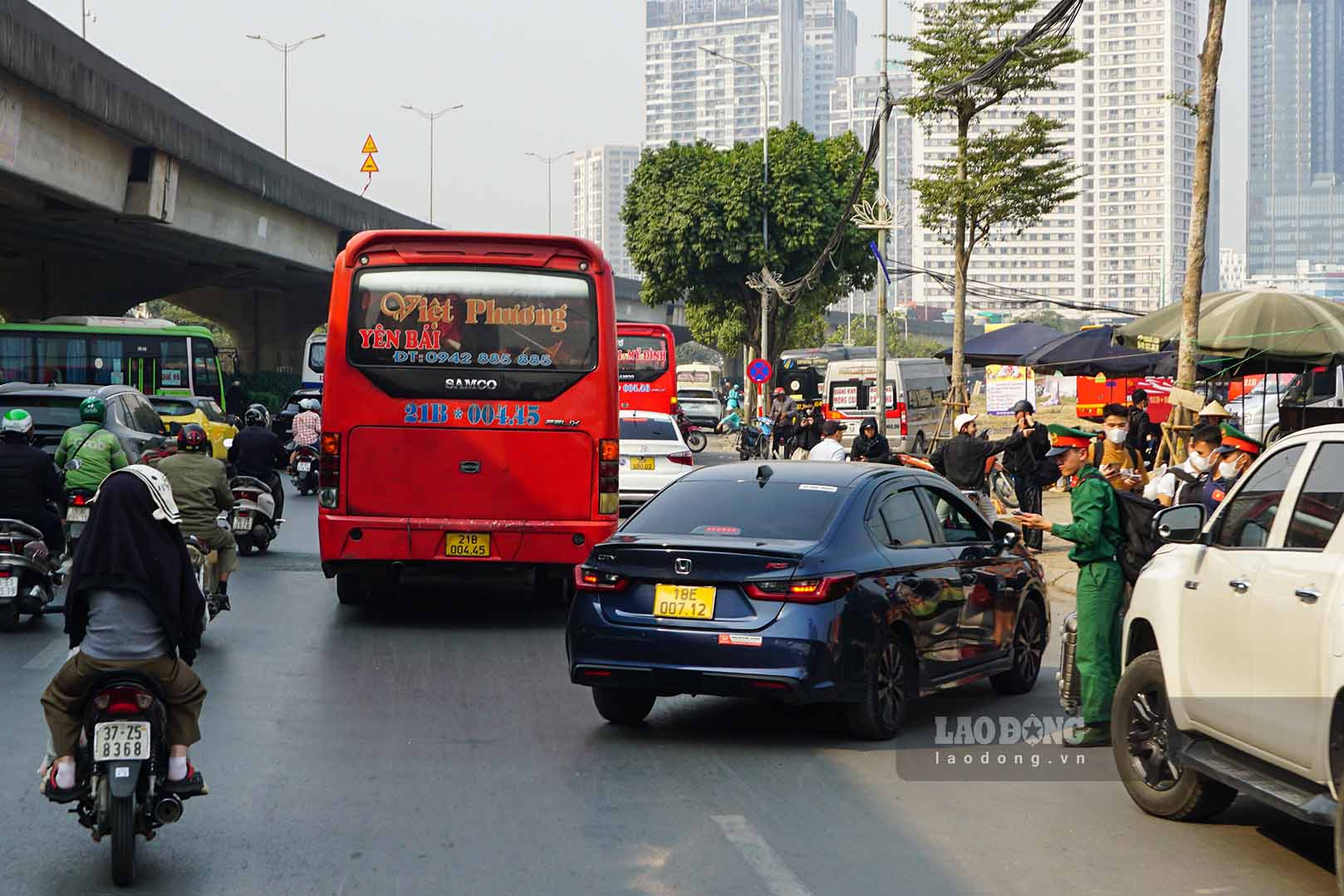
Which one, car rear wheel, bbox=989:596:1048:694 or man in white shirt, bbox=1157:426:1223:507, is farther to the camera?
man in white shirt, bbox=1157:426:1223:507

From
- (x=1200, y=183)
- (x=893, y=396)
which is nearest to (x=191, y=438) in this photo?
(x=1200, y=183)

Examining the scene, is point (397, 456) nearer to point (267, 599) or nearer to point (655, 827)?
point (267, 599)

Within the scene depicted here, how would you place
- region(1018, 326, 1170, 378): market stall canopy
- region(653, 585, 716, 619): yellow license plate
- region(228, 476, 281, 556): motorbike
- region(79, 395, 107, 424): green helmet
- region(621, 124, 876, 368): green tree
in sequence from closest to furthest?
region(653, 585, 716, 619): yellow license plate → region(79, 395, 107, 424): green helmet → region(228, 476, 281, 556): motorbike → region(1018, 326, 1170, 378): market stall canopy → region(621, 124, 876, 368): green tree

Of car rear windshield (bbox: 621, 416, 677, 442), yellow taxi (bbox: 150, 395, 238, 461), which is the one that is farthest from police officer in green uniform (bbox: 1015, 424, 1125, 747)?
yellow taxi (bbox: 150, 395, 238, 461)

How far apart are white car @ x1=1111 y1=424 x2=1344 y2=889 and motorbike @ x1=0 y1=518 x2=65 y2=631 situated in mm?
8040

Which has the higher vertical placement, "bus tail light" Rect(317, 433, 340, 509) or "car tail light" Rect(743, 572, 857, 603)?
"bus tail light" Rect(317, 433, 340, 509)

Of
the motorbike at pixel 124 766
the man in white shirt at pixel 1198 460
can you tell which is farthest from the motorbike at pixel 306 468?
the motorbike at pixel 124 766

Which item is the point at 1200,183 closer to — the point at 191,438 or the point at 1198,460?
the point at 1198,460

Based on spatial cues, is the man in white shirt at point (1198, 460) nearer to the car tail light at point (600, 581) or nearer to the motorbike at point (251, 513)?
the car tail light at point (600, 581)

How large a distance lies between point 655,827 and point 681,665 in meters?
1.66

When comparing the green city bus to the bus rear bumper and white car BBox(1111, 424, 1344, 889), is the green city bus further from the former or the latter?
white car BBox(1111, 424, 1344, 889)

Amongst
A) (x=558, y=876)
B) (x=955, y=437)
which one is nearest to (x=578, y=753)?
(x=558, y=876)

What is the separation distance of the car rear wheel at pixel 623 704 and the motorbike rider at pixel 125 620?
3090mm

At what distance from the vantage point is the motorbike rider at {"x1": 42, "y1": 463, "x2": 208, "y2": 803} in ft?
20.5
